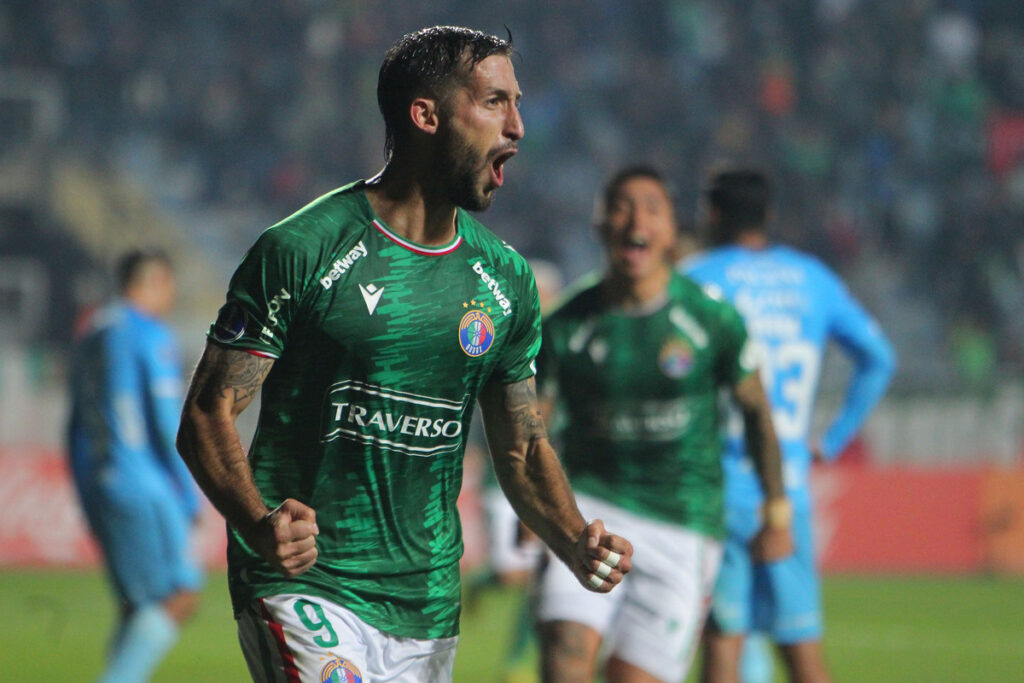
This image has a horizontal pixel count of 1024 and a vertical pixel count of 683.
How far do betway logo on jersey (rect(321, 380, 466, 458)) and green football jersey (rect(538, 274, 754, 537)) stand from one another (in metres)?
2.16

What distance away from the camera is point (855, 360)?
661 cm

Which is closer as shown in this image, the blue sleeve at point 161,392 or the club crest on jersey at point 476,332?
the club crest on jersey at point 476,332

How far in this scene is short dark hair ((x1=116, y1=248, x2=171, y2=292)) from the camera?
7.76 m

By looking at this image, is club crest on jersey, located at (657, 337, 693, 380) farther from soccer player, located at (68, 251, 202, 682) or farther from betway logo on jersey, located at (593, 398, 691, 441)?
soccer player, located at (68, 251, 202, 682)

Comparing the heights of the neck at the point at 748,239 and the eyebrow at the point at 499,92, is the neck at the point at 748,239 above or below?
below

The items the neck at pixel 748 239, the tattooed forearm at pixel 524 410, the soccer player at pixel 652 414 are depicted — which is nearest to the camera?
the tattooed forearm at pixel 524 410

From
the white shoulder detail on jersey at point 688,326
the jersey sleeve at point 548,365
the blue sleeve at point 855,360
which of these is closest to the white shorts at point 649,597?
the jersey sleeve at point 548,365

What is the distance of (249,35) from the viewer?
2145 centimetres

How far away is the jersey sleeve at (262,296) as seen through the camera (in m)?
3.04

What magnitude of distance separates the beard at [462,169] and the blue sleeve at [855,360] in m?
3.34

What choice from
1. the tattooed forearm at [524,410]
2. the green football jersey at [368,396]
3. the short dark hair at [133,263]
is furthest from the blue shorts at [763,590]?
the short dark hair at [133,263]

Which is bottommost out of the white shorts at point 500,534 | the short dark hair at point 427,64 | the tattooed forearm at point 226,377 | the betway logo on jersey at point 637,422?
the white shorts at point 500,534

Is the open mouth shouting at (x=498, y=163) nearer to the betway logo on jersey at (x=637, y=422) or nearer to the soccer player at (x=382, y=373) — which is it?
the soccer player at (x=382, y=373)

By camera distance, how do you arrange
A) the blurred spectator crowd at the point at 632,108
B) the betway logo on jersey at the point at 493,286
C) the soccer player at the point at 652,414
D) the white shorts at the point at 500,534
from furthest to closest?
the blurred spectator crowd at the point at 632,108
the white shorts at the point at 500,534
the soccer player at the point at 652,414
the betway logo on jersey at the point at 493,286
